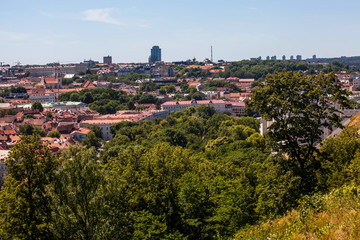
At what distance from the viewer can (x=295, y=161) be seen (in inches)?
690

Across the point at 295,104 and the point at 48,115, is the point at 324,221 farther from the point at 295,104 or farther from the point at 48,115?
the point at 48,115

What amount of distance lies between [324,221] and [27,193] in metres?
8.70

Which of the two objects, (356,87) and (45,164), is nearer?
(45,164)

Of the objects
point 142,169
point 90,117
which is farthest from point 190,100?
point 142,169

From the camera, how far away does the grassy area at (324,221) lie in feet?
31.3

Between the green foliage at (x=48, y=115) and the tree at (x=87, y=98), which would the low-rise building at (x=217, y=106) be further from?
the green foliage at (x=48, y=115)

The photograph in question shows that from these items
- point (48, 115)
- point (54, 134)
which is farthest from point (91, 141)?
point (48, 115)

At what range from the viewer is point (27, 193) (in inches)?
587

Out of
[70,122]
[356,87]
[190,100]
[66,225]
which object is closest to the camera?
[66,225]

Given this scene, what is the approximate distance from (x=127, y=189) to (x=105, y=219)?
296cm

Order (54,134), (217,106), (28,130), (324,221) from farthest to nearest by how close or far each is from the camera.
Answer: (217,106), (28,130), (54,134), (324,221)

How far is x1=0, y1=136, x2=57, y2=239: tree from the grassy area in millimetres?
6022

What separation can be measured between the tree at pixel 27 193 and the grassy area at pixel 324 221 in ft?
19.8

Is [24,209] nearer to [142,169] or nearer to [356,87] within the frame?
[142,169]
